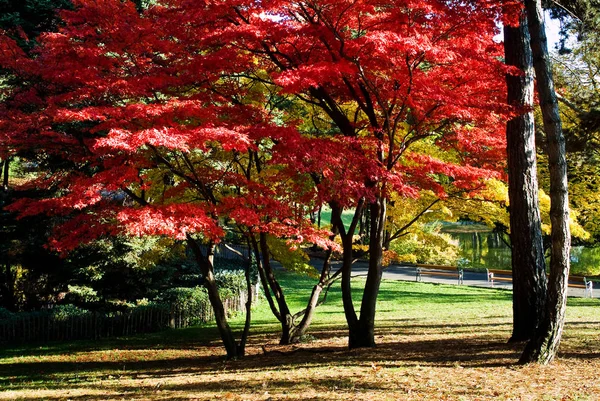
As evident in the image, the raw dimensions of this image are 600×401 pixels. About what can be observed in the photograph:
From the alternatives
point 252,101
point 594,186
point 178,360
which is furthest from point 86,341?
point 594,186

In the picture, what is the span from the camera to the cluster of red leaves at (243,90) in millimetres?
8164

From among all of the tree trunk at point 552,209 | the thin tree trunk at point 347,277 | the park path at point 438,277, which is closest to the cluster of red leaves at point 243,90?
the thin tree trunk at point 347,277

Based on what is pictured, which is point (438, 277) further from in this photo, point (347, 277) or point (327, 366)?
point (327, 366)

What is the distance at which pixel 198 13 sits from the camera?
9.07 m

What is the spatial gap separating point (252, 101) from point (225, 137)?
13.3 ft

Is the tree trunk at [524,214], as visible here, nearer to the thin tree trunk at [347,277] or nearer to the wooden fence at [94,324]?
the thin tree trunk at [347,277]

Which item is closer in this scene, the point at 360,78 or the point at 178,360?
the point at 360,78

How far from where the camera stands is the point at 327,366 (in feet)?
27.0

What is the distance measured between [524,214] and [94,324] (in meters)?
12.6

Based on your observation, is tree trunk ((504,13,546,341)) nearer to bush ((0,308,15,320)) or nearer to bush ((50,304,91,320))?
bush ((50,304,91,320))

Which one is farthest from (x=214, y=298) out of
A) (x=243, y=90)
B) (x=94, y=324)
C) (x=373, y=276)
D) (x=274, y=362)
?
(x=94, y=324)

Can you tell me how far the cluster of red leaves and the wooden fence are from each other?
6804 mm

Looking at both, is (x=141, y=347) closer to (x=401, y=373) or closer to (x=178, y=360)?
(x=178, y=360)

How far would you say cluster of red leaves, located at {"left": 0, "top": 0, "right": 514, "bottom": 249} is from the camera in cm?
816
